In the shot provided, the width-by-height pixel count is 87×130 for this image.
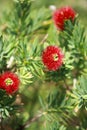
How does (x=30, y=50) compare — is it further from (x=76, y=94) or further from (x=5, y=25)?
(x=5, y=25)

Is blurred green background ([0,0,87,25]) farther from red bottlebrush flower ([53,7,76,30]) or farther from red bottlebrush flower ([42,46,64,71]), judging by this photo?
red bottlebrush flower ([42,46,64,71])

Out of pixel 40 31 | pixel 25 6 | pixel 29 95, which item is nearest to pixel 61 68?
pixel 25 6

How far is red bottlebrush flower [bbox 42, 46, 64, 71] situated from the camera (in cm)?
127

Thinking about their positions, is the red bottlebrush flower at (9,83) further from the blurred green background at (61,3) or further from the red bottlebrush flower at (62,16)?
the blurred green background at (61,3)

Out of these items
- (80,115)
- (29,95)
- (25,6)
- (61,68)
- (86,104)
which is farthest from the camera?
(29,95)

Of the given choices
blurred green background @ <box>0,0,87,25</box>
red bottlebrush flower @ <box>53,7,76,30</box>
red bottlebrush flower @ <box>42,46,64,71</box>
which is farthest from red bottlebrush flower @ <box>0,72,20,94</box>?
blurred green background @ <box>0,0,87,25</box>

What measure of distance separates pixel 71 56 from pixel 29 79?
21cm

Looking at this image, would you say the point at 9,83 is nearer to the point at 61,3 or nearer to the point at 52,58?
the point at 52,58

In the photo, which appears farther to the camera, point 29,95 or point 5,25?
point 29,95

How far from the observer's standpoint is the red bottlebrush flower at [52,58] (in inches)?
50.2

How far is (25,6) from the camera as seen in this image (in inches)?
58.9

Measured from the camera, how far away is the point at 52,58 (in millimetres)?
1273

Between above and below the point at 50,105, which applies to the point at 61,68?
above

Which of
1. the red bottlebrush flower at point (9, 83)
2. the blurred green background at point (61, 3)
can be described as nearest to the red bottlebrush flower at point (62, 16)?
the red bottlebrush flower at point (9, 83)
